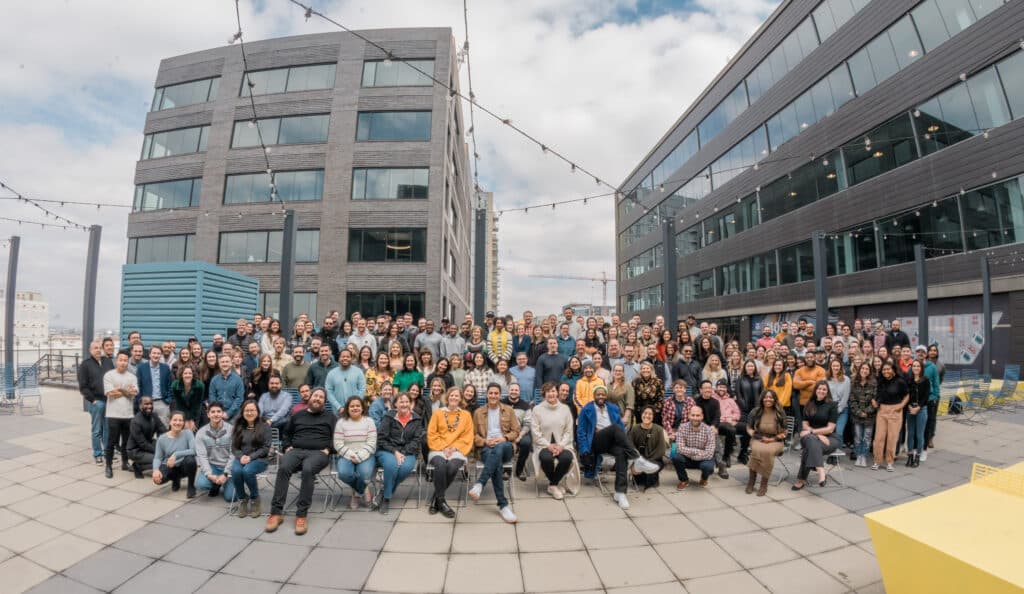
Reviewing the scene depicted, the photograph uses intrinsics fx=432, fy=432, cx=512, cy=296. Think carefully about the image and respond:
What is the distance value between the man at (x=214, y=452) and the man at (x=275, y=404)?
2.32 feet

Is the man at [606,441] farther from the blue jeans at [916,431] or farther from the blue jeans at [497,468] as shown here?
the blue jeans at [916,431]

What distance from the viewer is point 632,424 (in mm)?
6758

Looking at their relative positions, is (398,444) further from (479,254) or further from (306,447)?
(479,254)

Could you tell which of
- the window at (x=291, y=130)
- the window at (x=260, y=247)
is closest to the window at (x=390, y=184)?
the window at (x=291, y=130)

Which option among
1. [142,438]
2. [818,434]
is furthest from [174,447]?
[818,434]

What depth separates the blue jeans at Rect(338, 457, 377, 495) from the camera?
5398 mm

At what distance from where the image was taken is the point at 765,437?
6.22m

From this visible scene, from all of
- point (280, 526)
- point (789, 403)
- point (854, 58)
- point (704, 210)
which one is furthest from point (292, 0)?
point (704, 210)

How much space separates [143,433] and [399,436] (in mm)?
4044

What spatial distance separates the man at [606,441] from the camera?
5.76 m

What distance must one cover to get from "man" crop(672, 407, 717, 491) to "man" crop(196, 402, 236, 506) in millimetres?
6024

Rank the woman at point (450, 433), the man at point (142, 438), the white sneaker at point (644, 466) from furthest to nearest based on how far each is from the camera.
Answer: the man at point (142, 438), the white sneaker at point (644, 466), the woman at point (450, 433)

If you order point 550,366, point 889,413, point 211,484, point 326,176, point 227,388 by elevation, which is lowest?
point 211,484

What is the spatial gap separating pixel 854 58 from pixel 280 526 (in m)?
25.9
